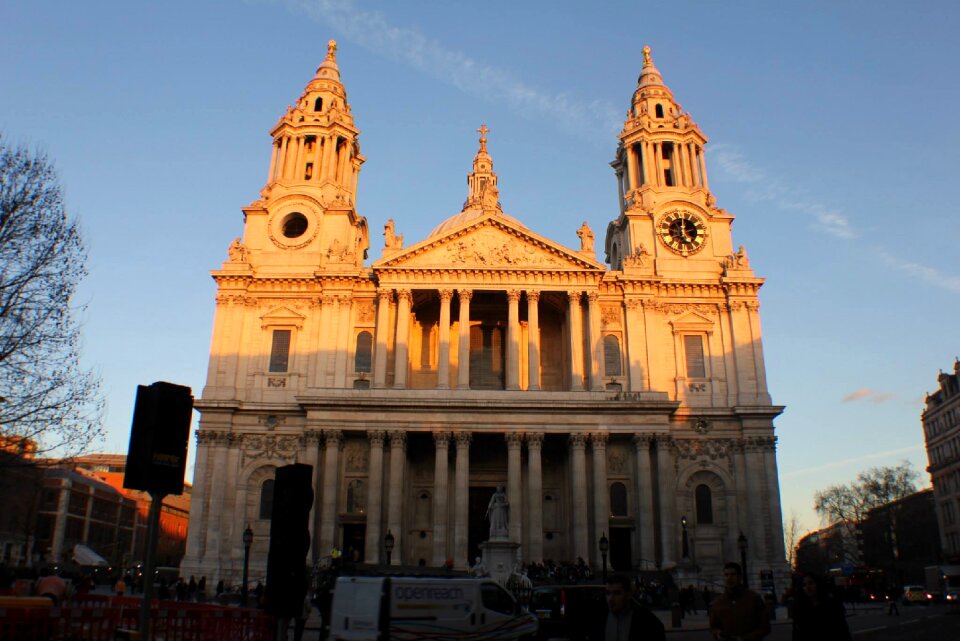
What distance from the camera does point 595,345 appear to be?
44.1m

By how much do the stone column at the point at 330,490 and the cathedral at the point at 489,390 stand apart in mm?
108

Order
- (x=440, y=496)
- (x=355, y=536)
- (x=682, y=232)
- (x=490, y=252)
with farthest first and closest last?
(x=682, y=232) → (x=490, y=252) → (x=355, y=536) → (x=440, y=496)

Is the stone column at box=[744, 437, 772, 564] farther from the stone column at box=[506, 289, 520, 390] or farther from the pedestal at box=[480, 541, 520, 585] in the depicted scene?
the pedestal at box=[480, 541, 520, 585]

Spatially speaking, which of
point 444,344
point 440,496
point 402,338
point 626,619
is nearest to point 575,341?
point 444,344

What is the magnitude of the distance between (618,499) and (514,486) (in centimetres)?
621

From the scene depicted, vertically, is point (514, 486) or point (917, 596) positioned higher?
point (514, 486)

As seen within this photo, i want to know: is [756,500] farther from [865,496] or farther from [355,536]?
[865,496]

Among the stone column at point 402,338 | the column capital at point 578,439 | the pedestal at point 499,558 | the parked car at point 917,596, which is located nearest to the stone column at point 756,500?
the column capital at point 578,439

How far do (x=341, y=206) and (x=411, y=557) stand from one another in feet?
72.0

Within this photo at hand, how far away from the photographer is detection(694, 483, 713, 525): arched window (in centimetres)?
4270

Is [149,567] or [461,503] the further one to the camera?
[461,503]

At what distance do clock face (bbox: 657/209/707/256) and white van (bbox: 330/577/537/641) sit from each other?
36430 mm

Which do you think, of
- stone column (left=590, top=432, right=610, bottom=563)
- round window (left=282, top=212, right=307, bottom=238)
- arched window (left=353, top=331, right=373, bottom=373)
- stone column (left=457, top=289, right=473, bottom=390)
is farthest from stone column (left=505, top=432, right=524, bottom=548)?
round window (left=282, top=212, right=307, bottom=238)

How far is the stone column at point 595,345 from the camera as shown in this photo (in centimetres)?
4312
